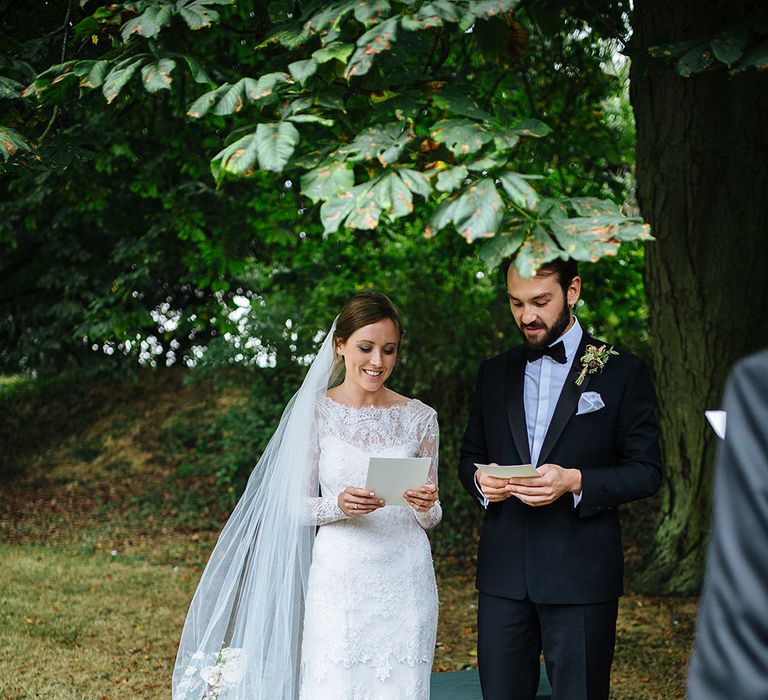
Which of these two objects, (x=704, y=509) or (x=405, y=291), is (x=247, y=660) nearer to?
(x=704, y=509)

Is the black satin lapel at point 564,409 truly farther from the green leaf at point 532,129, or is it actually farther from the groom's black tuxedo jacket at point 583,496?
the green leaf at point 532,129

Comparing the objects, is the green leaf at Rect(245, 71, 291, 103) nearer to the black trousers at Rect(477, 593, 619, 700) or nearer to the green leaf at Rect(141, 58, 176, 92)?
the green leaf at Rect(141, 58, 176, 92)

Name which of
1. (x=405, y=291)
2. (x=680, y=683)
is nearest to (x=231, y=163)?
(x=680, y=683)

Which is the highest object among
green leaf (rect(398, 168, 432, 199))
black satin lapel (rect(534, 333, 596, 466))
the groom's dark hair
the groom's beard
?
green leaf (rect(398, 168, 432, 199))

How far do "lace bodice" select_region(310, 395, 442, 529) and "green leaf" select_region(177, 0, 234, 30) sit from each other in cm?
161

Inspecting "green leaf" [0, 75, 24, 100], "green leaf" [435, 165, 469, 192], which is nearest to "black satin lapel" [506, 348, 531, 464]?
A: "green leaf" [435, 165, 469, 192]

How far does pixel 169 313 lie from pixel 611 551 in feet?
42.6

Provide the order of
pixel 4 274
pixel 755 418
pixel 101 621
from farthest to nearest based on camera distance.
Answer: pixel 4 274 < pixel 101 621 < pixel 755 418

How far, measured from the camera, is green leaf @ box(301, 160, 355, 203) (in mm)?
2607

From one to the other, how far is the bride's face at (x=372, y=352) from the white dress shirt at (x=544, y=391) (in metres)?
0.64

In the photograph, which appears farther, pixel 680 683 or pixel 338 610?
pixel 680 683

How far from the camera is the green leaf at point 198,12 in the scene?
3.10 meters

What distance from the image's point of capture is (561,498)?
3320mm

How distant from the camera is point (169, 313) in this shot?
15398 mm
